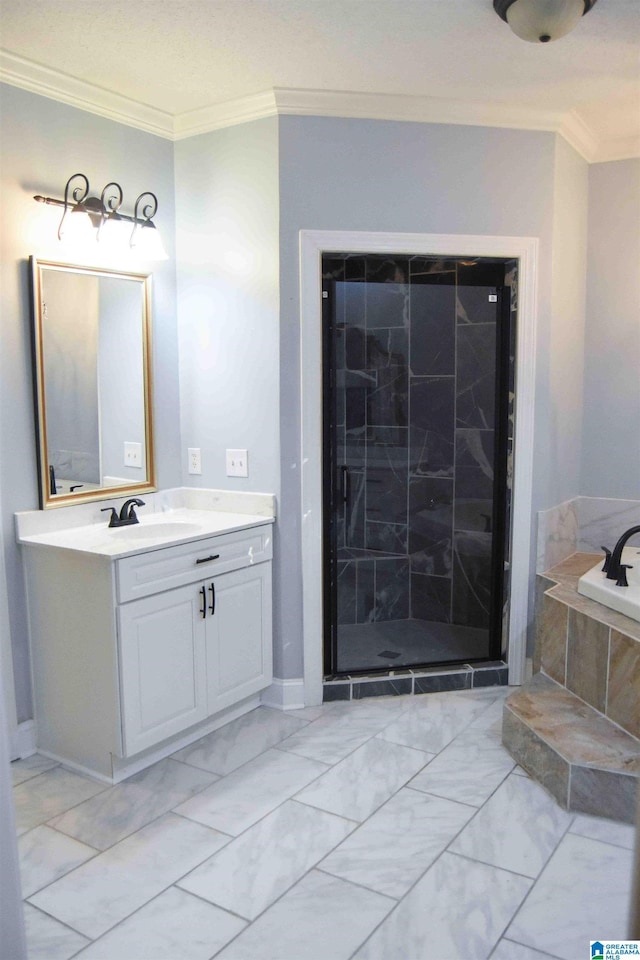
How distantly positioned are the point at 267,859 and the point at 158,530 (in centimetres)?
143

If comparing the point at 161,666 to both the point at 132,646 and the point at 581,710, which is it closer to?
the point at 132,646

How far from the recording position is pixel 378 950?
188cm

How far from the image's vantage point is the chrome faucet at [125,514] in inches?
123

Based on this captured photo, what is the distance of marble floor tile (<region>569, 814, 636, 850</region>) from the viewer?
91.8 inches

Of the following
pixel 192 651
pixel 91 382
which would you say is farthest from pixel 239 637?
pixel 91 382

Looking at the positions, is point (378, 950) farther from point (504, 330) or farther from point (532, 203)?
point (532, 203)

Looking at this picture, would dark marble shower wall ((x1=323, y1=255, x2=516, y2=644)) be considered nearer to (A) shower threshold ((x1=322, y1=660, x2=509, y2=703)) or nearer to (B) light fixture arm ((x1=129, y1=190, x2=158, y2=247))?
(A) shower threshold ((x1=322, y1=660, x2=509, y2=703))

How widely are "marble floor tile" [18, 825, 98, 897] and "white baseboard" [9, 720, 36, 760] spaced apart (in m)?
0.52

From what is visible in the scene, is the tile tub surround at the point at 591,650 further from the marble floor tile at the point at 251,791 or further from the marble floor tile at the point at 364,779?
the marble floor tile at the point at 251,791

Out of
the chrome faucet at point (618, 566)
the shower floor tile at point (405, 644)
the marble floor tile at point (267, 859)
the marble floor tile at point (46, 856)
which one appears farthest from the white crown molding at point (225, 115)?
the marble floor tile at point (46, 856)

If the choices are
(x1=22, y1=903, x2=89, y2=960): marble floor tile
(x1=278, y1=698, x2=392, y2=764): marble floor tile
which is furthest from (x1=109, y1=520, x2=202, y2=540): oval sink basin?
(x1=22, y1=903, x2=89, y2=960): marble floor tile

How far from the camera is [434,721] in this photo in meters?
3.16

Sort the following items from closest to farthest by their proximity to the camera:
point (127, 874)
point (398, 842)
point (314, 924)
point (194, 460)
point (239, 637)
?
1. point (314, 924)
2. point (127, 874)
3. point (398, 842)
4. point (239, 637)
5. point (194, 460)

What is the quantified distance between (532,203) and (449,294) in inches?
23.6
